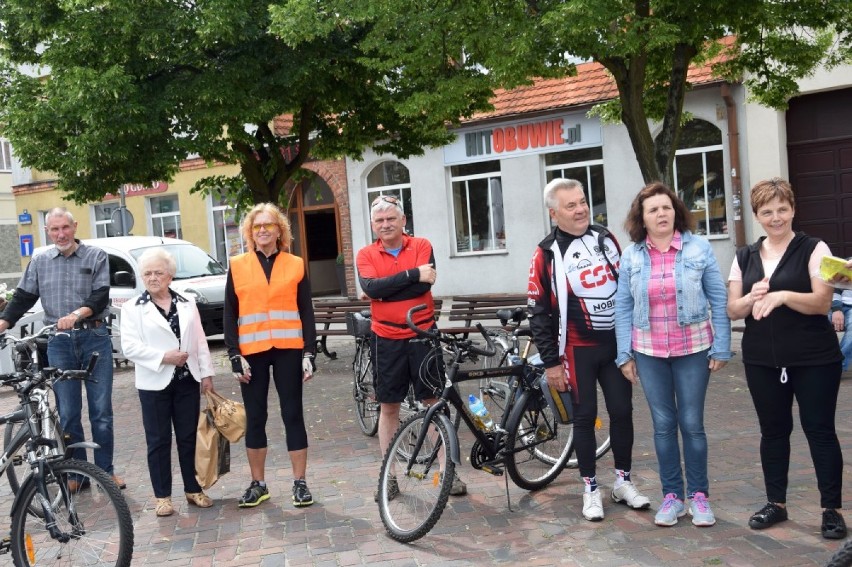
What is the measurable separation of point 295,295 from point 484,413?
1386 millimetres

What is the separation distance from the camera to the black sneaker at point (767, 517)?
5148mm

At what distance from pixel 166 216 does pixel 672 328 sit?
86.1ft

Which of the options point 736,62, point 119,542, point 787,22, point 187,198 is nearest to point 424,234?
point 187,198

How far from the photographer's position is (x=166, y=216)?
97.7ft

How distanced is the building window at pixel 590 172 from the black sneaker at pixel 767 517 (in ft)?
53.1

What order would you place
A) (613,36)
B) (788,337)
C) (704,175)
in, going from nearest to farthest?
(788,337), (613,36), (704,175)

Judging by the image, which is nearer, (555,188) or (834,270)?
(834,270)

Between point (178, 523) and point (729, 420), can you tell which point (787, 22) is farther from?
point (178, 523)

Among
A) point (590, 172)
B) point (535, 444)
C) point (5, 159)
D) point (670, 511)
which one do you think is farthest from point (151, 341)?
point (5, 159)

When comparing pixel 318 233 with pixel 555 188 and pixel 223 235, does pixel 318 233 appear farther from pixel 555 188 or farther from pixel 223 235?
pixel 555 188

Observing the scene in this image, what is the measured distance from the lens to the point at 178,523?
6.05 metres

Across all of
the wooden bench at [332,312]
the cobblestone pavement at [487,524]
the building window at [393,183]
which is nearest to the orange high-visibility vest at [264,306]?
the cobblestone pavement at [487,524]

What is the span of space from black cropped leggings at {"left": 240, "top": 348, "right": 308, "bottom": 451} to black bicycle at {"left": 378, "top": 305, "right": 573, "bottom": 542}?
35.6 inches

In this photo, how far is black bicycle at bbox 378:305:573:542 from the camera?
5359 mm
